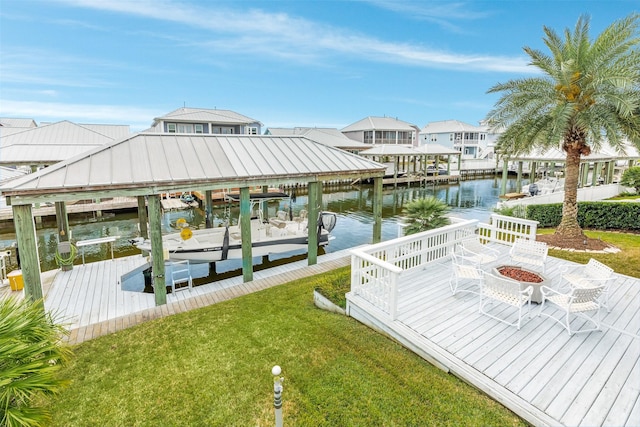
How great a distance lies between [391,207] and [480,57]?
42.0 meters

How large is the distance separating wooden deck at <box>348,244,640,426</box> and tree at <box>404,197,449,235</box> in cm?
432

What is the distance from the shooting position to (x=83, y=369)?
5578mm

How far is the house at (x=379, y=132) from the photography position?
5542 cm

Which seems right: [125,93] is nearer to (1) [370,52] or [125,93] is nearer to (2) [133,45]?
(2) [133,45]

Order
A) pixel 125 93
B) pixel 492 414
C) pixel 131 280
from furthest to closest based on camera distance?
1. pixel 125 93
2. pixel 131 280
3. pixel 492 414

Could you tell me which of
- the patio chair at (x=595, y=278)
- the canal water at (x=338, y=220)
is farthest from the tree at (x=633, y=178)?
the patio chair at (x=595, y=278)

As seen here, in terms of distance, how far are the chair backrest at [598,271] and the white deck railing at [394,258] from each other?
9.52ft

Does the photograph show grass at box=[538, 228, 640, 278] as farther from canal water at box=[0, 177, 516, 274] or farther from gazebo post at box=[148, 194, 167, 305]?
gazebo post at box=[148, 194, 167, 305]

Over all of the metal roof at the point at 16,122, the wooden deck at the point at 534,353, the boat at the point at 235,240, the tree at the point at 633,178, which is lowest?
the wooden deck at the point at 534,353

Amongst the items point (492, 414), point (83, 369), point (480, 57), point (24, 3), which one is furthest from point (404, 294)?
point (480, 57)

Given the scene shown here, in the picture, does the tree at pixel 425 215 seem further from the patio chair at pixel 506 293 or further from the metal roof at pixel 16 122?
the metal roof at pixel 16 122

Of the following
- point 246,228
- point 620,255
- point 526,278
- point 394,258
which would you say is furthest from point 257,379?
point 620,255

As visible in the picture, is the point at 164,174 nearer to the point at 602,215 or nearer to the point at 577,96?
the point at 577,96

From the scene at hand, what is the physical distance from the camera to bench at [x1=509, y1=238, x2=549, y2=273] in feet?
26.6
